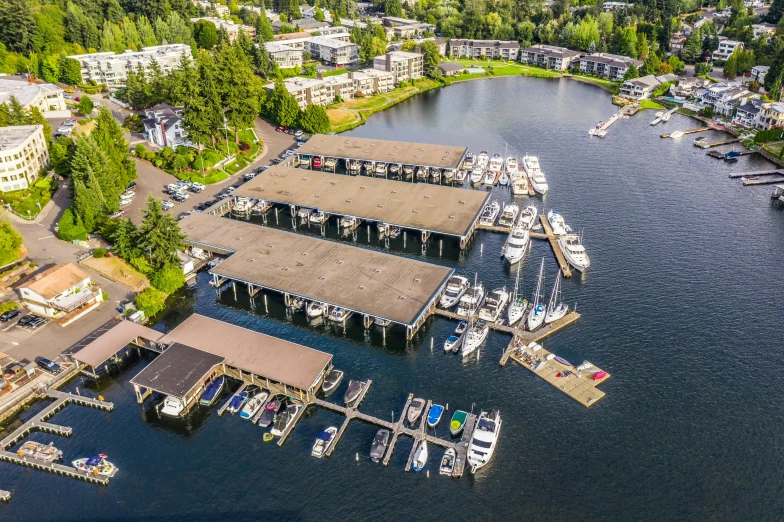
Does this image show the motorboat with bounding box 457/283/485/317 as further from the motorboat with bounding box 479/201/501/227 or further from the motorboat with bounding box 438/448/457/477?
the motorboat with bounding box 479/201/501/227

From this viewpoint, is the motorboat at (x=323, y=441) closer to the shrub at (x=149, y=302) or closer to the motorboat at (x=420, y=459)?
the motorboat at (x=420, y=459)

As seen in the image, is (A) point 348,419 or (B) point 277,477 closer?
(B) point 277,477

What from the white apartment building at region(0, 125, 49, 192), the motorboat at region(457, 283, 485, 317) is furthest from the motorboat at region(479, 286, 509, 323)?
the white apartment building at region(0, 125, 49, 192)


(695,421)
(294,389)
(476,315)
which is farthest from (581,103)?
(294,389)

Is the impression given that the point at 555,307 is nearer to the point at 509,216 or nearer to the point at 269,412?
the point at 509,216

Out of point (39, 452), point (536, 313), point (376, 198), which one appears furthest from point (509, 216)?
point (39, 452)

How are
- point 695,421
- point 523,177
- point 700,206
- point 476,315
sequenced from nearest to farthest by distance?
point 695,421
point 476,315
point 700,206
point 523,177

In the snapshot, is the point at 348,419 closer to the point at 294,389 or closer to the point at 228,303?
the point at 294,389
